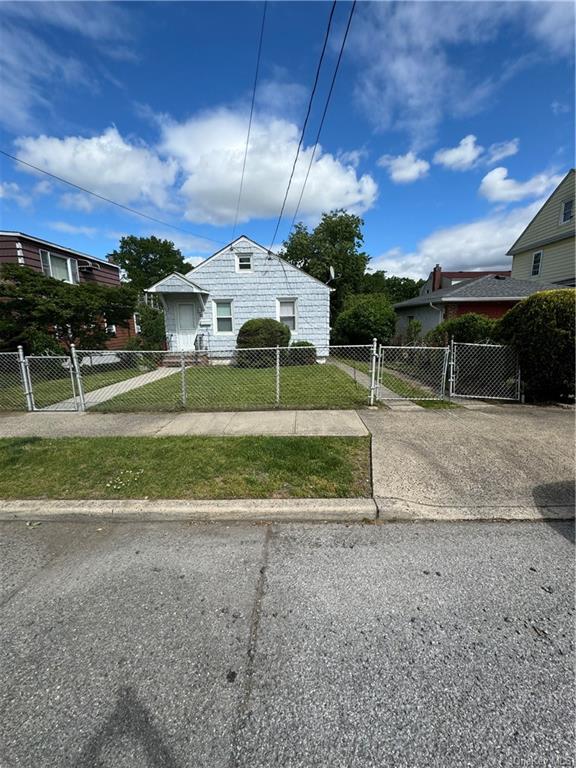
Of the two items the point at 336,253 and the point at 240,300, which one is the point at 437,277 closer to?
the point at 336,253

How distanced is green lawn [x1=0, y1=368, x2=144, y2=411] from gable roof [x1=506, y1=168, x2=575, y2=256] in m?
21.8

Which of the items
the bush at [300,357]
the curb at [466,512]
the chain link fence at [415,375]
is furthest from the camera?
the bush at [300,357]

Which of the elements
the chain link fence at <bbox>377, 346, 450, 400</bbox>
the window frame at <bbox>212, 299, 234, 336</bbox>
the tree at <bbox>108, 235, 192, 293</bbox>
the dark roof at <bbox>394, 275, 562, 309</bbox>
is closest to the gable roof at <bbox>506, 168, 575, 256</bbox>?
the dark roof at <bbox>394, 275, 562, 309</bbox>

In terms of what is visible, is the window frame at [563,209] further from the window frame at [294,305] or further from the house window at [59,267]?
the house window at [59,267]

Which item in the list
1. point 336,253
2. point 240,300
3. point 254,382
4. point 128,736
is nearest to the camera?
point 128,736

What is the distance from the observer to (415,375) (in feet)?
35.5

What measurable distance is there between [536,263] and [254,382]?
65.7 ft

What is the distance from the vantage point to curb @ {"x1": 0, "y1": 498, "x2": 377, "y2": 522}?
10.7 feet

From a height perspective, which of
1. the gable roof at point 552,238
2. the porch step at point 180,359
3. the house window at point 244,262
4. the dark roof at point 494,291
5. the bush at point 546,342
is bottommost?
the porch step at point 180,359

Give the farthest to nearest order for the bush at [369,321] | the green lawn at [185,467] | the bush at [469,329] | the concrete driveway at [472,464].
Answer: the bush at [369,321]
the bush at [469,329]
the green lawn at [185,467]
the concrete driveway at [472,464]

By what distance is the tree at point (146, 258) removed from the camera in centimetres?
5462

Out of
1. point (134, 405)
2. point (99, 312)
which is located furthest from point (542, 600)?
point (99, 312)

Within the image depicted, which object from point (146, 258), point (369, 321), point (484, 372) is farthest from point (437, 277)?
point (146, 258)

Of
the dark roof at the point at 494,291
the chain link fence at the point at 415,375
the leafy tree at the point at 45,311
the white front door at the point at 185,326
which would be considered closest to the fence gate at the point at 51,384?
the leafy tree at the point at 45,311
